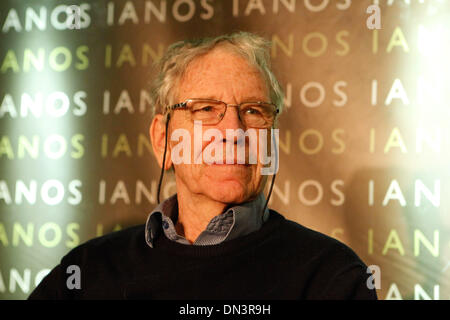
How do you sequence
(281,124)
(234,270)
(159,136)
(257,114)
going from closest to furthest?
(234,270)
(257,114)
(159,136)
(281,124)

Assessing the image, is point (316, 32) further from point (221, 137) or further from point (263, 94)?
point (221, 137)

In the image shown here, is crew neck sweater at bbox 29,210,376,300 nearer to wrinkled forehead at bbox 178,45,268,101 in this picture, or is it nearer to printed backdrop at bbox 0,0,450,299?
wrinkled forehead at bbox 178,45,268,101

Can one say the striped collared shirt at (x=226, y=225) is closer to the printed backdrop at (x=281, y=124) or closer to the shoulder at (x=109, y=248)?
the shoulder at (x=109, y=248)

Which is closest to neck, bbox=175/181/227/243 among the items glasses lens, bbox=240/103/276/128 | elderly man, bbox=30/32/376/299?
elderly man, bbox=30/32/376/299

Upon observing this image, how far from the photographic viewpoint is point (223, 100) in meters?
1.28

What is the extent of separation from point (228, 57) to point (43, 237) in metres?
1.05

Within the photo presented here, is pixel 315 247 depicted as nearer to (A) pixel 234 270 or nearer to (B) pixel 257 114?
(A) pixel 234 270

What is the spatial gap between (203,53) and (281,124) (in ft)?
1.67

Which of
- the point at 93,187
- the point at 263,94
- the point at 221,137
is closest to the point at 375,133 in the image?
the point at 263,94

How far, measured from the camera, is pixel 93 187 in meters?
1.87

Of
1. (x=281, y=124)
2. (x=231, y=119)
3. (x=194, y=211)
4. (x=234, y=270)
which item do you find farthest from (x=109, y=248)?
(x=281, y=124)

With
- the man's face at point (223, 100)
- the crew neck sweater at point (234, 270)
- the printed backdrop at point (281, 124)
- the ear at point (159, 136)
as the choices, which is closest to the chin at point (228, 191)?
the man's face at point (223, 100)

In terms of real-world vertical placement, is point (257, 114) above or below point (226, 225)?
above
